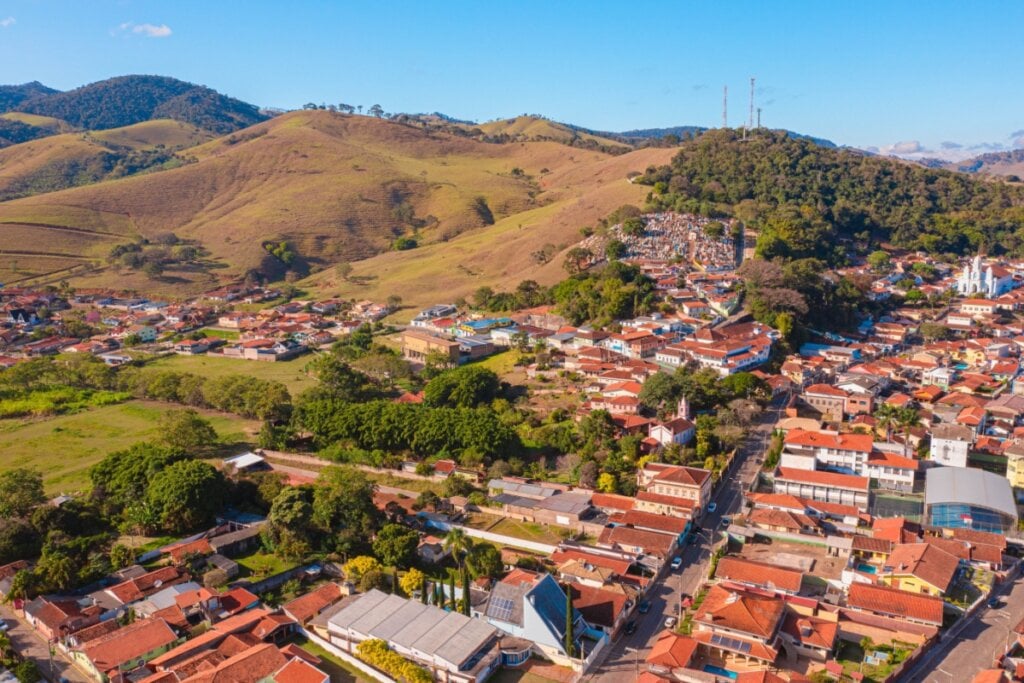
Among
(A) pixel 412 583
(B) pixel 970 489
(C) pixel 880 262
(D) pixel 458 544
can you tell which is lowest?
(A) pixel 412 583

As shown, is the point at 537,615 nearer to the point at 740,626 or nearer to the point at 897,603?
the point at 740,626

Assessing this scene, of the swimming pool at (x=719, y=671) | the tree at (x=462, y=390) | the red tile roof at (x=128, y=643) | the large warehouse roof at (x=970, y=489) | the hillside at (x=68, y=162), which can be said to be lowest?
the swimming pool at (x=719, y=671)

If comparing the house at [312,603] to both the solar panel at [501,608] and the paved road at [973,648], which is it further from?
the paved road at [973,648]

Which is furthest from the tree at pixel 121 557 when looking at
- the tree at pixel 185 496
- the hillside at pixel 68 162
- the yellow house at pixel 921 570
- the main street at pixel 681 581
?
the hillside at pixel 68 162

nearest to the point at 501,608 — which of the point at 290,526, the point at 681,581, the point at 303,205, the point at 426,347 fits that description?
the point at 681,581

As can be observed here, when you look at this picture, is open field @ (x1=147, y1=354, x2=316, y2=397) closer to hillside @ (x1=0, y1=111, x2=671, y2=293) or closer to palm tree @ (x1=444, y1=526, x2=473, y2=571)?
palm tree @ (x1=444, y1=526, x2=473, y2=571)

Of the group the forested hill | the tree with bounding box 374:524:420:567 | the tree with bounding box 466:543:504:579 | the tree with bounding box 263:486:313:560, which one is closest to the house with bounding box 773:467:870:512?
the tree with bounding box 466:543:504:579
